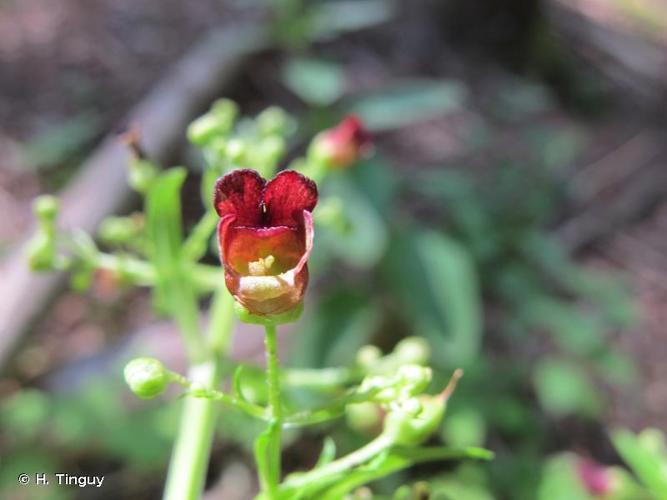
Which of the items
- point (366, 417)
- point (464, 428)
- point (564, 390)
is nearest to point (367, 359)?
point (366, 417)

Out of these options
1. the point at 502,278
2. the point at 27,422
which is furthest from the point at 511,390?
the point at 27,422

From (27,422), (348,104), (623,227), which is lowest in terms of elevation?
(623,227)

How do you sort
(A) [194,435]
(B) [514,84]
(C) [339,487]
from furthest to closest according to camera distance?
1. (B) [514,84]
2. (A) [194,435]
3. (C) [339,487]

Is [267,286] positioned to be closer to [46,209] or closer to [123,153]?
[46,209]

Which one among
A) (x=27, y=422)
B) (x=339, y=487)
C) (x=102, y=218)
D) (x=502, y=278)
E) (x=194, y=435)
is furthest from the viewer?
(x=502, y=278)

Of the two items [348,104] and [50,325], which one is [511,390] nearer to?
[348,104]

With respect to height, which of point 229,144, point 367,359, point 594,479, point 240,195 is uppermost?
point 240,195

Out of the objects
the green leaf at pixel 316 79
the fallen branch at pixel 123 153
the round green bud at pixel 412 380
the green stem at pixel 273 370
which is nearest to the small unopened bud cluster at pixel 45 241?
Answer: the green stem at pixel 273 370
